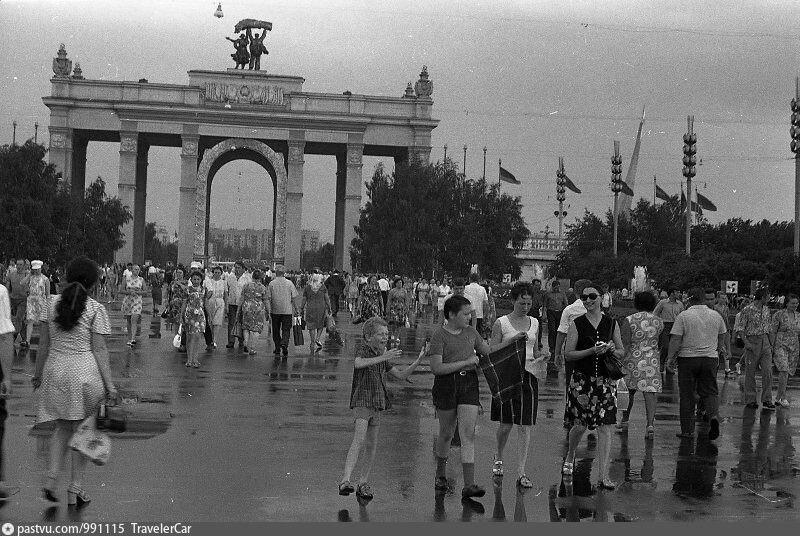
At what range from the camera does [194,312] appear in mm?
20703

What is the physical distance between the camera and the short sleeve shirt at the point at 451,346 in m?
9.98

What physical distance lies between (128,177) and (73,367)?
77.2 m

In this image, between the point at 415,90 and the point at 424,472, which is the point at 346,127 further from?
the point at 424,472

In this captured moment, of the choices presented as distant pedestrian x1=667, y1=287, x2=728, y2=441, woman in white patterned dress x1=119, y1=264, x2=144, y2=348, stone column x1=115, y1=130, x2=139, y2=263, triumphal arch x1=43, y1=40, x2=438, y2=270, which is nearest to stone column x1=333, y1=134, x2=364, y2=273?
triumphal arch x1=43, y1=40, x2=438, y2=270

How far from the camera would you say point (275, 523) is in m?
8.11

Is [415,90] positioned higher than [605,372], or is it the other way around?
[415,90]

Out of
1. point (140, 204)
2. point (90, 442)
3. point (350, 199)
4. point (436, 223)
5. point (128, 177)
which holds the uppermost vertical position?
point (128, 177)

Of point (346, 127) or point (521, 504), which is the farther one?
point (346, 127)

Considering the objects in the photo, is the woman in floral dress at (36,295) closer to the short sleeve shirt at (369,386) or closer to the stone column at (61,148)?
the short sleeve shirt at (369,386)

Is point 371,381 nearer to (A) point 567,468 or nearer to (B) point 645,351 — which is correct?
(A) point 567,468

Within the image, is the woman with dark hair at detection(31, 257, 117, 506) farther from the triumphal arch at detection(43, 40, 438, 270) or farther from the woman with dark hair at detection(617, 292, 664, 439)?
the triumphal arch at detection(43, 40, 438, 270)

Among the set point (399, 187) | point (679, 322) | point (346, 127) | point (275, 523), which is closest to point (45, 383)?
point (275, 523)

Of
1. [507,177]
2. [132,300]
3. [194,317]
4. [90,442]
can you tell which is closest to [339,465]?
[90,442]

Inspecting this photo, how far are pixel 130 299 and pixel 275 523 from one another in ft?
53.8
